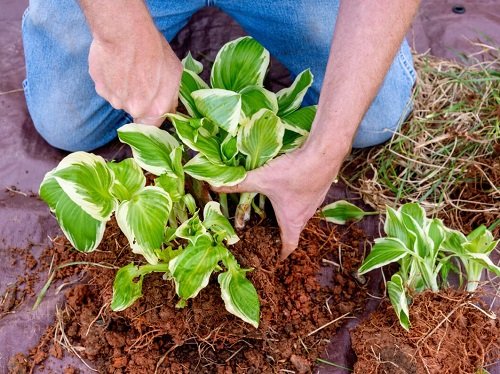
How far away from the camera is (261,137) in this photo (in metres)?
0.97

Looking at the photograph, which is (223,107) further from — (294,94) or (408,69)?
(408,69)

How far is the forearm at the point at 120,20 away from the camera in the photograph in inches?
39.3

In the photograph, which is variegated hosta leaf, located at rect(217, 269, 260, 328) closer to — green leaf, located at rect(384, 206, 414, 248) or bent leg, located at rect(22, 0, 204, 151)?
green leaf, located at rect(384, 206, 414, 248)

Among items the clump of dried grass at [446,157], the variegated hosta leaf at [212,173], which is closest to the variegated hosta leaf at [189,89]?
the variegated hosta leaf at [212,173]

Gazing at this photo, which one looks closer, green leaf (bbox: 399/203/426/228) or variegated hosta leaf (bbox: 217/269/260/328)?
variegated hosta leaf (bbox: 217/269/260/328)

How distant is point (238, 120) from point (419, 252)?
43cm

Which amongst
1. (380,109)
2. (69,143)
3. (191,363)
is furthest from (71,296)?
(380,109)

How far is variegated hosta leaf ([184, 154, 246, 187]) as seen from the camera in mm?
962

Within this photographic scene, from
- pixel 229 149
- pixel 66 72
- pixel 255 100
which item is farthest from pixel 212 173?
pixel 66 72

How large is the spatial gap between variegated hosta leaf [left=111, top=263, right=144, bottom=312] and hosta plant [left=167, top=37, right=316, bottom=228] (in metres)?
0.20

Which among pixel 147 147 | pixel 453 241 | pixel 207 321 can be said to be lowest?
pixel 207 321

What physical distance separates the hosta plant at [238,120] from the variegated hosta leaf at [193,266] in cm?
11

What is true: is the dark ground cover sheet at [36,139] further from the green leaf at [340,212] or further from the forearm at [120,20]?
the forearm at [120,20]

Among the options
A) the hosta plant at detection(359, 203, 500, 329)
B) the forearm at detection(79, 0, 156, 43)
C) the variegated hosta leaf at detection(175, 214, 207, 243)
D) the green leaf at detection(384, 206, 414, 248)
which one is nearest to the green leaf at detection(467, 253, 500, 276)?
the hosta plant at detection(359, 203, 500, 329)
